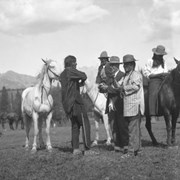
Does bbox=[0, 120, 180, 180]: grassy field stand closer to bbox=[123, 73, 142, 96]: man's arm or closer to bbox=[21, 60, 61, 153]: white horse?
bbox=[21, 60, 61, 153]: white horse

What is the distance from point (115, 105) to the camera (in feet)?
35.1

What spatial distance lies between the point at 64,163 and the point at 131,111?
2.26m

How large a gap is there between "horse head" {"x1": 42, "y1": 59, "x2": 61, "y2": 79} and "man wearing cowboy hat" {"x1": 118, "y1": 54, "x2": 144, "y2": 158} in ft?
8.37

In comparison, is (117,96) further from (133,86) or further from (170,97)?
(170,97)

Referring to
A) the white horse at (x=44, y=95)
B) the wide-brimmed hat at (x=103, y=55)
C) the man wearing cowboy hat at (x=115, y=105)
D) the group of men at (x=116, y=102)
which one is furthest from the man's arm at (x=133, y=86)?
the wide-brimmed hat at (x=103, y=55)

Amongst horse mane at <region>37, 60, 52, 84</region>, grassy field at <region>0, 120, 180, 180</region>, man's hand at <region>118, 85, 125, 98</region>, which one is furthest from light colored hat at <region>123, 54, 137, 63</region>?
horse mane at <region>37, 60, 52, 84</region>

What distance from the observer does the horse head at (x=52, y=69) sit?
38.0 feet

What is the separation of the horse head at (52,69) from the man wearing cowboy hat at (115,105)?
161 centimetres

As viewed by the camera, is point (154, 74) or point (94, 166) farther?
point (154, 74)

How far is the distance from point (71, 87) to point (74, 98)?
332 mm

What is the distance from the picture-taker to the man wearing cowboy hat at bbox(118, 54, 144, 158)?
32.0 ft

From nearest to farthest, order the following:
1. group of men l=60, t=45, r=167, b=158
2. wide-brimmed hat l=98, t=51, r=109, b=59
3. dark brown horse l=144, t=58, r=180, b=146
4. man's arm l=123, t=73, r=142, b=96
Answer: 1. man's arm l=123, t=73, r=142, b=96
2. group of men l=60, t=45, r=167, b=158
3. dark brown horse l=144, t=58, r=180, b=146
4. wide-brimmed hat l=98, t=51, r=109, b=59

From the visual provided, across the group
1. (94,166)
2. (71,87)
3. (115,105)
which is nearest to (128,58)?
(115,105)

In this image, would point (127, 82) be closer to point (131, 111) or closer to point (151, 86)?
point (131, 111)
